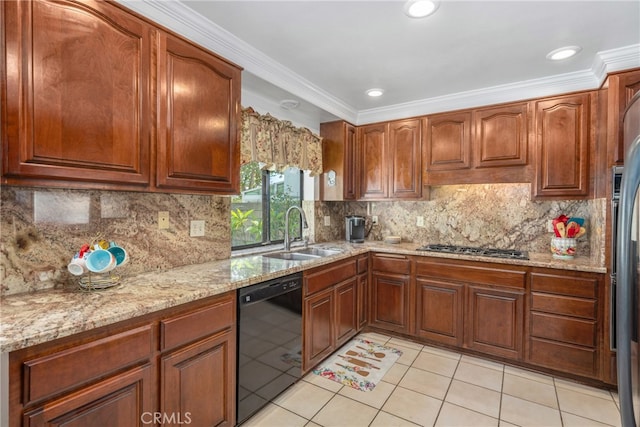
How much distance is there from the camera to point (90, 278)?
5.02ft

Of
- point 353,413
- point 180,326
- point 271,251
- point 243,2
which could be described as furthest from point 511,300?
point 243,2

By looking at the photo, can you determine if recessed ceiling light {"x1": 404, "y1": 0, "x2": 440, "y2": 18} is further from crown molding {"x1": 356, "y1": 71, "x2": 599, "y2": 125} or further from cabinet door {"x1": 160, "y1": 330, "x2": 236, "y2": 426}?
cabinet door {"x1": 160, "y1": 330, "x2": 236, "y2": 426}

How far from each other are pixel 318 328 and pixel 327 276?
1.35ft

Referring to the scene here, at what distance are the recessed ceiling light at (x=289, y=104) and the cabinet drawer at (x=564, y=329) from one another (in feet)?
8.81

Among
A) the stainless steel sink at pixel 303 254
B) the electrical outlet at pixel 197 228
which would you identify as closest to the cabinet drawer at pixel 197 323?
the electrical outlet at pixel 197 228

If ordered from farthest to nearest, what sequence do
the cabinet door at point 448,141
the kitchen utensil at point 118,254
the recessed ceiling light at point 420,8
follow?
1. the cabinet door at point 448,141
2. the recessed ceiling light at point 420,8
3. the kitchen utensil at point 118,254

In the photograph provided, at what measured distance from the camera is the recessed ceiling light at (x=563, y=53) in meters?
2.16

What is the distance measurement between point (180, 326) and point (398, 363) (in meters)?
1.92

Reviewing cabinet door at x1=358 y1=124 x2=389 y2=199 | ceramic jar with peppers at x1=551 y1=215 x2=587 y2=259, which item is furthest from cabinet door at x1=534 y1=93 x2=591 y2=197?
cabinet door at x1=358 y1=124 x2=389 y2=199

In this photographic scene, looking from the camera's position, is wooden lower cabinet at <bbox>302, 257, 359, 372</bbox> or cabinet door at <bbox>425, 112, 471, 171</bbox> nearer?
wooden lower cabinet at <bbox>302, 257, 359, 372</bbox>

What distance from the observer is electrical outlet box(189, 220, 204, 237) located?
223cm

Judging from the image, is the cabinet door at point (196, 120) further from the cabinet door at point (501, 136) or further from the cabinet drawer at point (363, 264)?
the cabinet door at point (501, 136)

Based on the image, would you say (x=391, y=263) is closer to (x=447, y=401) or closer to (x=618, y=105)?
(x=447, y=401)

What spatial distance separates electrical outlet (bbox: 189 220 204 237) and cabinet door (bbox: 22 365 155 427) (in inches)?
40.0
